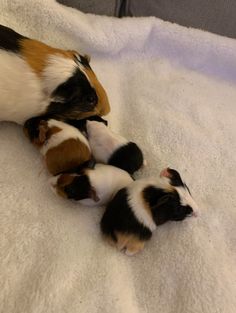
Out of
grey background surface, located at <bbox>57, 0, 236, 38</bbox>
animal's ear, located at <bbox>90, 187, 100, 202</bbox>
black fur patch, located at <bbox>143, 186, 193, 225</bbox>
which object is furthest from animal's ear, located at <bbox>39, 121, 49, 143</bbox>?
grey background surface, located at <bbox>57, 0, 236, 38</bbox>

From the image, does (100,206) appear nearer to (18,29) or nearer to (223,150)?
(223,150)

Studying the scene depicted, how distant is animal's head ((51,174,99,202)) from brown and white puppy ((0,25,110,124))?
250mm

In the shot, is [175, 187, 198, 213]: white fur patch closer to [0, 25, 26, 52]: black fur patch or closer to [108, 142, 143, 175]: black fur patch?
[108, 142, 143, 175]: black fur patch

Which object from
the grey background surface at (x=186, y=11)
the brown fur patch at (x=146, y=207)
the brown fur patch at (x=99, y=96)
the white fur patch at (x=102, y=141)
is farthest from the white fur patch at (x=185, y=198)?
the grey background surface at (x=186, y=11)

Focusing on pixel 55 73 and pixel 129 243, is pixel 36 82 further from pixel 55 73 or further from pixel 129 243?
pixel 129 243

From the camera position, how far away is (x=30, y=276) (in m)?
1.04

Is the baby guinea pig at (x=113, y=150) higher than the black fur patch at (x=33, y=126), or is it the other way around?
the black fur patch at (x=33, y=126)

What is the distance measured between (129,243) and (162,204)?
0.15 metres

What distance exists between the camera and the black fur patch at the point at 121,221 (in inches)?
44.0

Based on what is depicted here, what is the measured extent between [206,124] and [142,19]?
0.56 meters

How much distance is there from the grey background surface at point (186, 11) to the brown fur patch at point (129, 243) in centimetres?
106

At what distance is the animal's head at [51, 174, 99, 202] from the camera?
116 cm

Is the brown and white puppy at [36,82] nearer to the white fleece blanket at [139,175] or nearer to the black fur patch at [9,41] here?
the black fur patch at [9,41]

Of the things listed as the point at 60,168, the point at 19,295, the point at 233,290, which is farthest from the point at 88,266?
the point at 233,290
